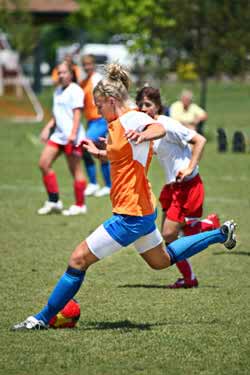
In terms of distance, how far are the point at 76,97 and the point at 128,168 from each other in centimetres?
672

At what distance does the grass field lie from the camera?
659 cm

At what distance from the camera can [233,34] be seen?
28.2m

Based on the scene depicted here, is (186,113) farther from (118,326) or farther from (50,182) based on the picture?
(118,326)

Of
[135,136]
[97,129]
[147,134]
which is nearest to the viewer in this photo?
[135,136]

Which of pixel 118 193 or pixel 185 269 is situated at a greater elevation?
pixel 118 193

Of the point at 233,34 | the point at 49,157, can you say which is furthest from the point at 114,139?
the point at 233,34

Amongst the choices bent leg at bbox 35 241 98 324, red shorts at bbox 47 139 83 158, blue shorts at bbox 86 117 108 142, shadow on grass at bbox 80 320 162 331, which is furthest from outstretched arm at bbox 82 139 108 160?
blue shorts at bbox 86 117 108 142

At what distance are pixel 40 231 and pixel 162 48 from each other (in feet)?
62.0

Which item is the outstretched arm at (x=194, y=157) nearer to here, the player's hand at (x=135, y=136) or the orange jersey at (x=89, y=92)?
the player's hand at (x=135, y=136)

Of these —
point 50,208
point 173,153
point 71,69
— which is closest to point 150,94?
point 173,153

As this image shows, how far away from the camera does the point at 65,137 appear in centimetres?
1405

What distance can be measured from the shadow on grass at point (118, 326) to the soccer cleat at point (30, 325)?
333 mm

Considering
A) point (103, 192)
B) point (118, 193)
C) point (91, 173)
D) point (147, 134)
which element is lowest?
point (103, 192)

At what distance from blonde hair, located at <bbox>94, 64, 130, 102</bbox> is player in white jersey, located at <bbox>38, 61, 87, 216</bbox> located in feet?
21.2
